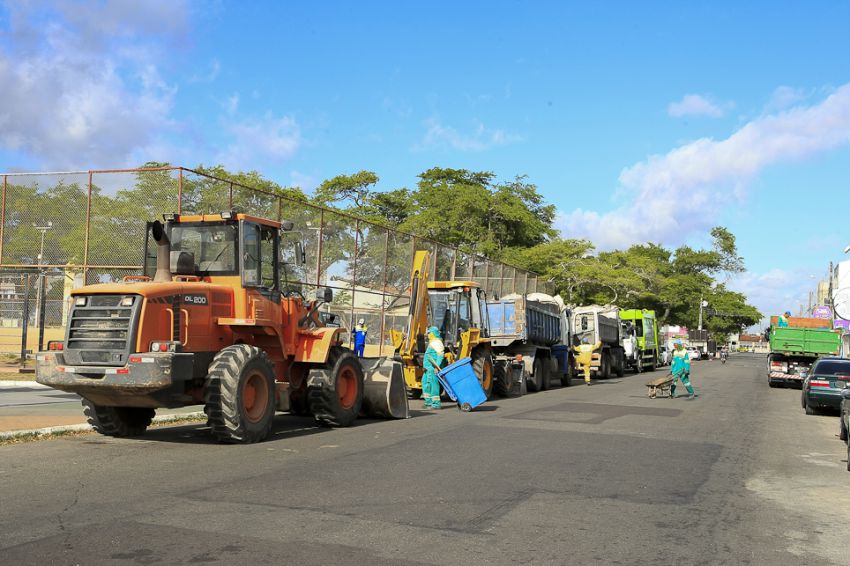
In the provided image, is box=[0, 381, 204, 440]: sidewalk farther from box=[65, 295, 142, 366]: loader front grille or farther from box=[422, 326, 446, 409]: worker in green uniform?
box=[422, 326, 446, 409]: worker in green uniform

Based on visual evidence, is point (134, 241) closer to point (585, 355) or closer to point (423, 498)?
point (423, 498)

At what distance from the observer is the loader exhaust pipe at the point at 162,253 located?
11.1 metres

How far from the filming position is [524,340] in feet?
79.4

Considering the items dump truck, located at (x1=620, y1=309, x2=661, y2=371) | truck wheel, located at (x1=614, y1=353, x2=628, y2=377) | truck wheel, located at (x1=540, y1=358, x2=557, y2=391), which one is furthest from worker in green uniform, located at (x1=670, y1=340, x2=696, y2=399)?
dump truck, located at (x1=620, y1=309, x2=661, y2=371)

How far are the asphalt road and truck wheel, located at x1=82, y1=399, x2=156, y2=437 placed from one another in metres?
0.30

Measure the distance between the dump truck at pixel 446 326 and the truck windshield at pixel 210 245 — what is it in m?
6.72

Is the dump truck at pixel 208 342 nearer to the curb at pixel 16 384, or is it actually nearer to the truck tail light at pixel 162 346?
the truck tail light at pixel 162 346

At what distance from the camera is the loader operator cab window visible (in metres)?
11.8

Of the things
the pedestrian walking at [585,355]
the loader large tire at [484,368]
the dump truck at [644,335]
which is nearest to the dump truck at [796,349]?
the pedestrian walking at [585,355]

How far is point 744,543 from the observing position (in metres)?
6.52

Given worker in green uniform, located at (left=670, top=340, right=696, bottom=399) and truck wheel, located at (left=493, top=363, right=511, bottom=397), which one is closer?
truck wheel, located at (left=493, top=363, right=511, bottom=397)

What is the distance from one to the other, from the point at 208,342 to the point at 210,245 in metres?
1.55

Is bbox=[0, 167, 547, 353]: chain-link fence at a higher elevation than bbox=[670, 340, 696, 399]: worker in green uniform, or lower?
higher

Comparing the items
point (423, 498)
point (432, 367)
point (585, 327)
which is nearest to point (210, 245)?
point (423, 498)
